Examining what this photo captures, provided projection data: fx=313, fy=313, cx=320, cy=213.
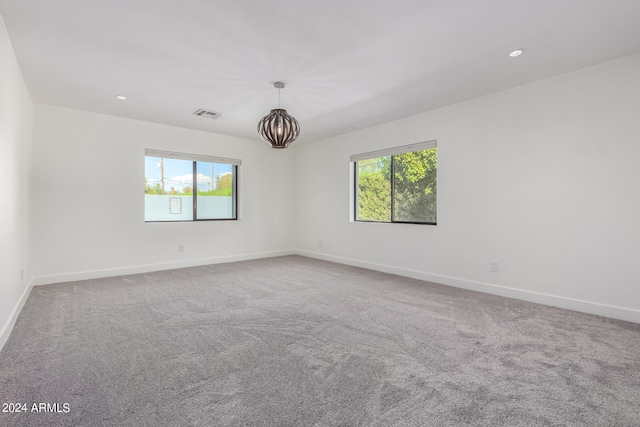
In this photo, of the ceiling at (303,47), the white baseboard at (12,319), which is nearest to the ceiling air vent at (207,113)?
the ceiling at (303,47)

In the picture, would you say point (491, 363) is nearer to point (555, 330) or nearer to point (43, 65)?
point (555, 330)

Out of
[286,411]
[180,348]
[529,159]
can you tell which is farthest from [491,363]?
[529,159]

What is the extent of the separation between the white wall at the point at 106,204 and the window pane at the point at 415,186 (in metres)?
2.96

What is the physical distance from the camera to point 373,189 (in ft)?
17.7

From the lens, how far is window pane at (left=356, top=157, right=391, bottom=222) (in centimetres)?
512

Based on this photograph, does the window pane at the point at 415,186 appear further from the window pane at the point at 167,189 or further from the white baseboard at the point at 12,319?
the white baseboard at the point at 12,319

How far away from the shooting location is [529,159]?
11.3ft

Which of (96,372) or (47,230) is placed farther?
(47,230)

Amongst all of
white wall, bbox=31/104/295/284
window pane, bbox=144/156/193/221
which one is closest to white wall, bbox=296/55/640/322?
white wall, bbox=31/104/295/284

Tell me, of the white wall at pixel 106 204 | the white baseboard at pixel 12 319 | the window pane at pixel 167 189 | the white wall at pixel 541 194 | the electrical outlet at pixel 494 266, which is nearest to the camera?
the white baseboard at pixel 12 319

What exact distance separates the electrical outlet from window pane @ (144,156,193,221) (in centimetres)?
472

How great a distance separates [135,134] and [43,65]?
6.15ft

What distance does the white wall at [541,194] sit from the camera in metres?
2.87

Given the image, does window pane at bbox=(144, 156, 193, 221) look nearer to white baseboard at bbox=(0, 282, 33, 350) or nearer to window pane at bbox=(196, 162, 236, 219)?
window pane at bbox=(196, 162, 236, 219)
